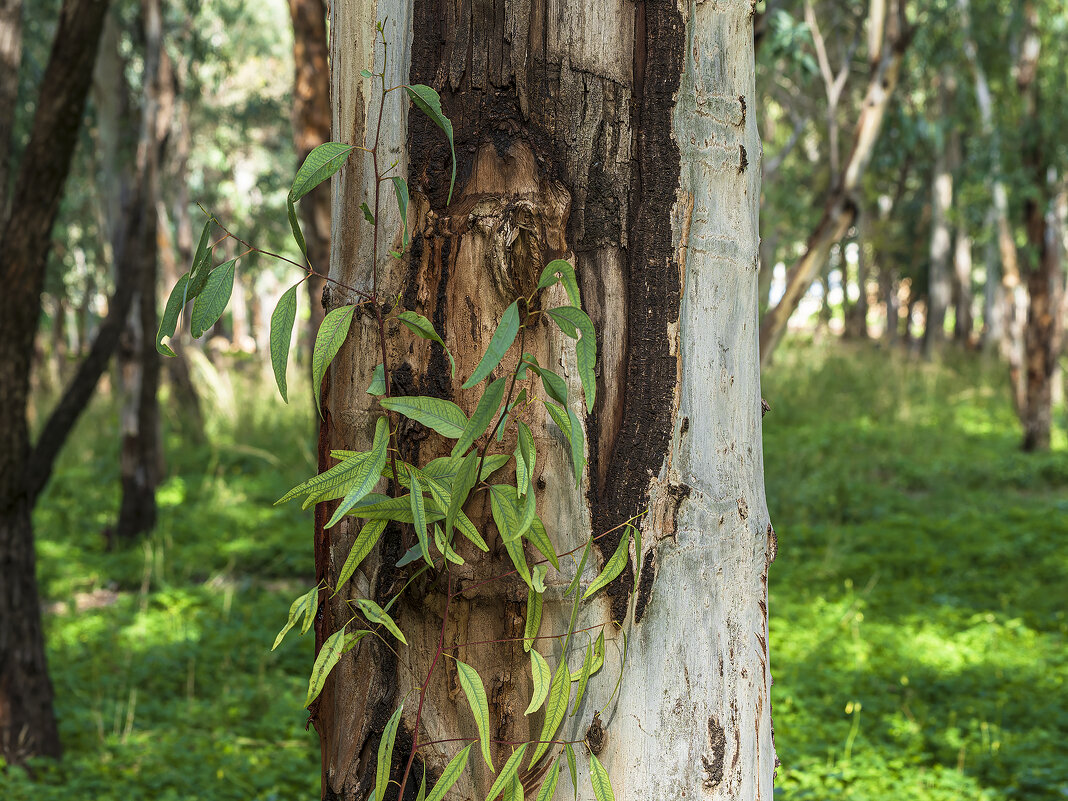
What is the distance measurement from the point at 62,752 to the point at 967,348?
18812 millimetres

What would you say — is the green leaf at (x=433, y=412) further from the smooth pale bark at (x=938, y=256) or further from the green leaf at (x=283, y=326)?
the smooth pale bark at (x=938, y=256)

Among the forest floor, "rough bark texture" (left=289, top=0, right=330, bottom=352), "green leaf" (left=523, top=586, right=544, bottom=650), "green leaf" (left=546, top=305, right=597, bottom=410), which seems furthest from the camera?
"rough bark texture" (left=289, top=0, right=330, bottom=352)

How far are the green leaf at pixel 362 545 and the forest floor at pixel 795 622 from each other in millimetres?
2597

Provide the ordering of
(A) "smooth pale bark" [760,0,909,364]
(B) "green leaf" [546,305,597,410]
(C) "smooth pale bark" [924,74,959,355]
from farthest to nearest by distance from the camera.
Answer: (C) "smooth pale bark" [924,74,959,355], (A) "smooth pale bark" [760,0,909,364], (B) "green leaf" [546,305,597,410]

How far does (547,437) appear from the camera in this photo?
3.44 feet

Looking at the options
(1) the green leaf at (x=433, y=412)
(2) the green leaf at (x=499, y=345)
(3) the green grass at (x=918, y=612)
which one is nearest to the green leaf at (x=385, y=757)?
(1) the green leaf at (x=433, y=412)

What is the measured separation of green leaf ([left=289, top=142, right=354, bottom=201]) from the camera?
0.96 m

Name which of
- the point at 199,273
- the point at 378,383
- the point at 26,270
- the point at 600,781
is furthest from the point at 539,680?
the point at 26,270

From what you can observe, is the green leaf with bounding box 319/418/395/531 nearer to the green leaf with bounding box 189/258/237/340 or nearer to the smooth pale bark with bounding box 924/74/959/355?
the green leaf with bounding box 189/258/237/340

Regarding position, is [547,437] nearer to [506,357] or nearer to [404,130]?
[506,357]

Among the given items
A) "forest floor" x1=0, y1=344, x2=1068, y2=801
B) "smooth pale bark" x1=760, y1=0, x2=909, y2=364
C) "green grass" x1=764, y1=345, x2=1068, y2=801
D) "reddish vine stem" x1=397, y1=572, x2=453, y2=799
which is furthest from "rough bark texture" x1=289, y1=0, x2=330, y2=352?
"reddish vine stem" x1=397, y1=572, x2=453, y2=799

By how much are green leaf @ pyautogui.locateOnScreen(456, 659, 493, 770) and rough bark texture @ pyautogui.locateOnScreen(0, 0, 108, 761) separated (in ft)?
9.02

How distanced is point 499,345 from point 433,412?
162 mm

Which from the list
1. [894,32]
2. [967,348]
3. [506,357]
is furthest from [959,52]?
[506,357]
